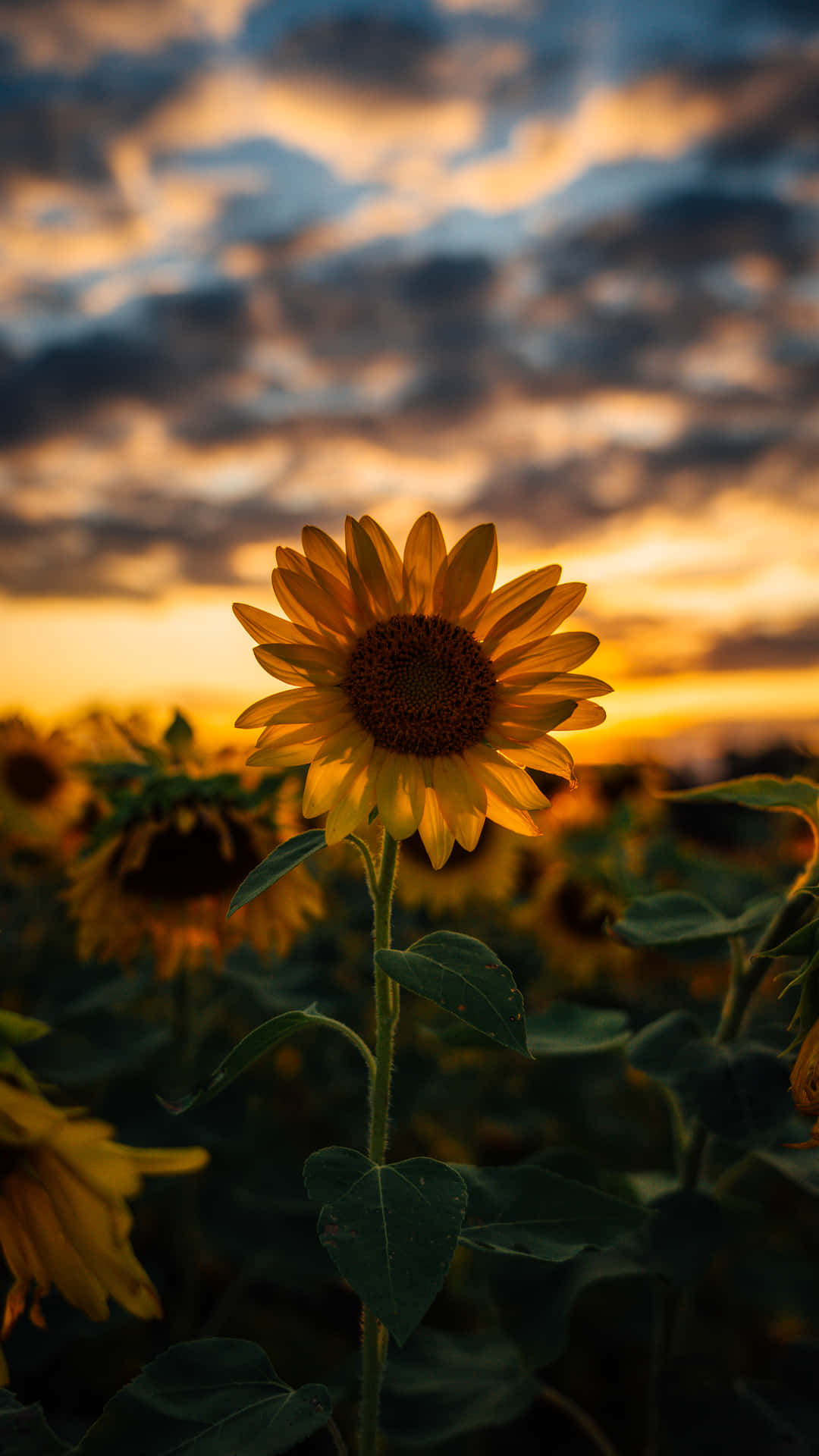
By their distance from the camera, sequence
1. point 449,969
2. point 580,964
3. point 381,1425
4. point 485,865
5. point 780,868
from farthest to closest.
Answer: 1. point 780,868
2. point 485,865
3. point 580,964
4. point 381,1425
5. point 449,969

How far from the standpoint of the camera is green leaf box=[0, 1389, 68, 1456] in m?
1.28

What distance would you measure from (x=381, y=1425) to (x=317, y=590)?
5.42ft

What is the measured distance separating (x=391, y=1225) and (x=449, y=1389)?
3.62 ft

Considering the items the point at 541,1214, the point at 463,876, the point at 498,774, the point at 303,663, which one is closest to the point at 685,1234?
the point at 541,1214

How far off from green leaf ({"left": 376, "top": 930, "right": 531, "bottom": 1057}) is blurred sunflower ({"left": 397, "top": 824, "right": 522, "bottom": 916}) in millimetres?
3965

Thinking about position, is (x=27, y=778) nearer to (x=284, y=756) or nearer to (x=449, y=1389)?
(x=449, y=1389)

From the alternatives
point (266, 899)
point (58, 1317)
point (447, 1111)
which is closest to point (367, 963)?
point (447, 1111)

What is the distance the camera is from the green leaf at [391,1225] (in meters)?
1.14

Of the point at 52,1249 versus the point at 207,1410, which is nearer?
the point at 52,1249

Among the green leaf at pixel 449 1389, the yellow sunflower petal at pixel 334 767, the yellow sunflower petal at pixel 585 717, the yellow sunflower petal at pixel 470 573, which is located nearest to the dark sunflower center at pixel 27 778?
the green leaf at pixel 449 1389

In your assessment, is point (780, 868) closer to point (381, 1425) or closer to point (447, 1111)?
point (447, 1111)

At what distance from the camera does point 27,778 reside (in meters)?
6.44

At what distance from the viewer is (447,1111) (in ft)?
17.1

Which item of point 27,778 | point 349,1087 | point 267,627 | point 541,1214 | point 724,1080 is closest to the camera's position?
point 541,1214
